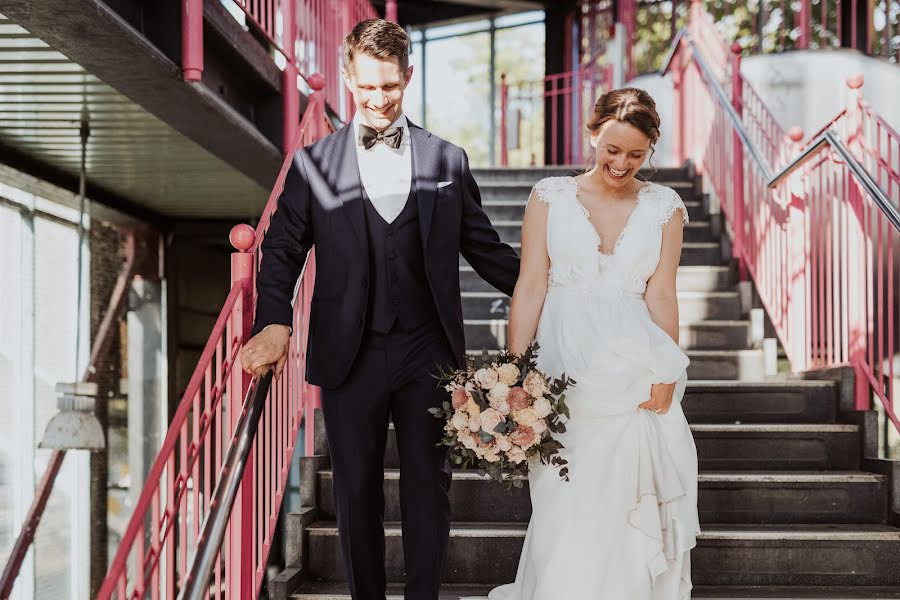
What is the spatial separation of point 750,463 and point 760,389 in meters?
0.42

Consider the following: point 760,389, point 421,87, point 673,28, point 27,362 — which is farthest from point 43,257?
point 421,87

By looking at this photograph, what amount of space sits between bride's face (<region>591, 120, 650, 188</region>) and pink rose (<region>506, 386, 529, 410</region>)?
0.62 metres

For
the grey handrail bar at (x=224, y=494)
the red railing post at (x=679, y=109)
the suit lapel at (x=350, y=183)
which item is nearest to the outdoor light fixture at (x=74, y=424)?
the grey handrail bar at (x=224, y=494)

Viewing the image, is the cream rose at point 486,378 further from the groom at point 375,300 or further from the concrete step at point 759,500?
the concrete step at point 759,500

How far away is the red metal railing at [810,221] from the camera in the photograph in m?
3.95

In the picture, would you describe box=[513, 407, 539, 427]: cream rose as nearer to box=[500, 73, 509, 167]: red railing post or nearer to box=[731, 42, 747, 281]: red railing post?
box=[731, 42, 747, 281]: red railing post

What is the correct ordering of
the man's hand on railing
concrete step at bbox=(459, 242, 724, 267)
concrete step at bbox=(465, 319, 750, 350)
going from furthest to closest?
concrete step at bbox=(459, 242, 724, 267) < concrete step at bbox=(465, 319, 750, 350) < the man's hand on railing

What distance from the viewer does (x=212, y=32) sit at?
14.2 ft

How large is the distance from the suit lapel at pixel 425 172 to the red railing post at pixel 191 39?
5.49 ft

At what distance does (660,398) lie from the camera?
7.68 ft

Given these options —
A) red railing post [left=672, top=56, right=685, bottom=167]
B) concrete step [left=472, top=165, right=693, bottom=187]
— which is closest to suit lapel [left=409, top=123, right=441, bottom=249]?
concrete step [left=472, top=165, right=693, bottom=187]

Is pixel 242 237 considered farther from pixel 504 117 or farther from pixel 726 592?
pixel 504 117

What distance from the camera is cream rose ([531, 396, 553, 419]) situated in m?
2.17

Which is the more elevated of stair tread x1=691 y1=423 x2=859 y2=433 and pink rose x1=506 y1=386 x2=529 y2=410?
pink rose x1=506 y1=386 x2=529 y2=410
